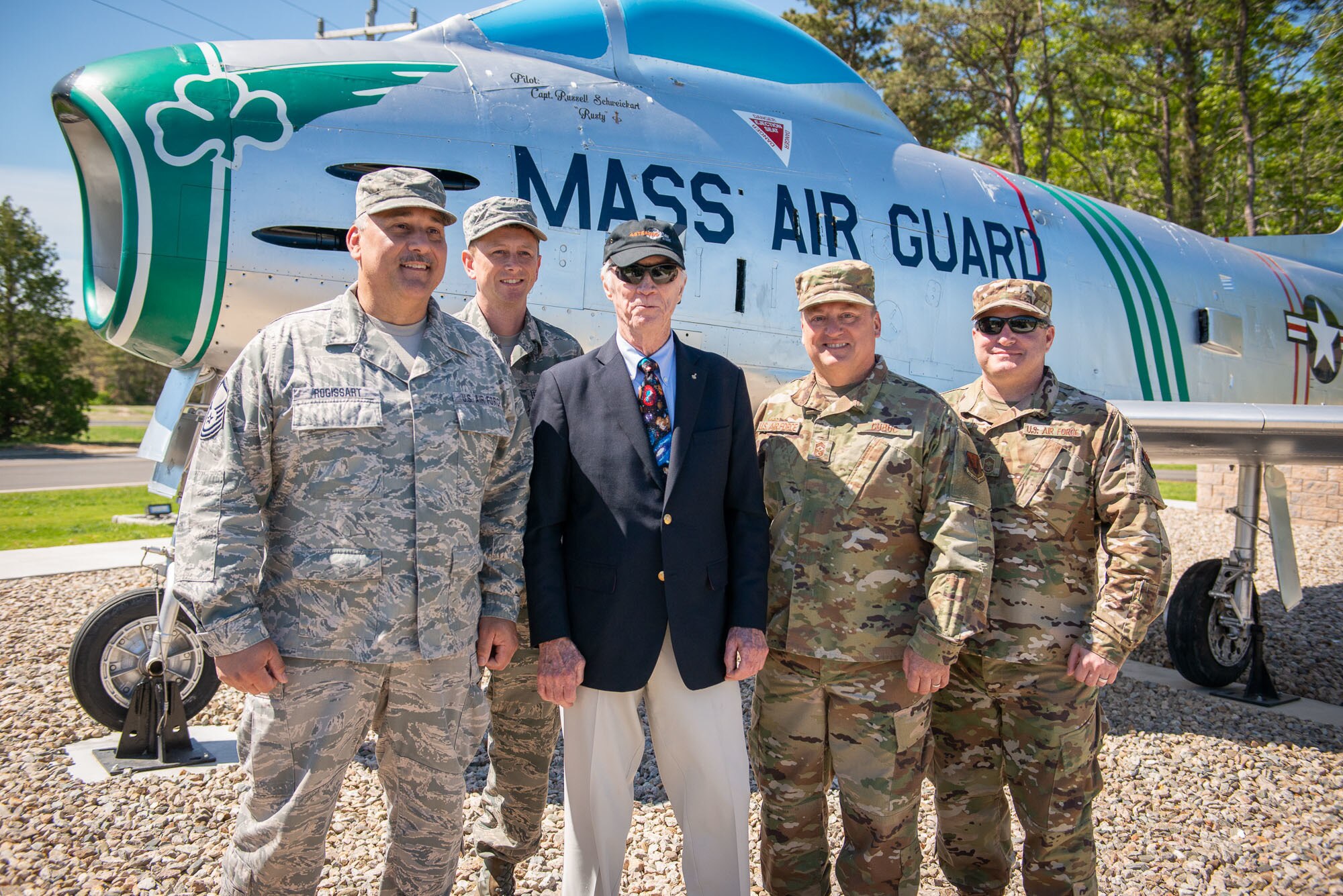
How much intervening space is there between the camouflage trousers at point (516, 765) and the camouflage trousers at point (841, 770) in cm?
83

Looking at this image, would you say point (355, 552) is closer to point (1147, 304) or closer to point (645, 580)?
point (645, 580)

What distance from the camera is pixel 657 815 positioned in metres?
3.72

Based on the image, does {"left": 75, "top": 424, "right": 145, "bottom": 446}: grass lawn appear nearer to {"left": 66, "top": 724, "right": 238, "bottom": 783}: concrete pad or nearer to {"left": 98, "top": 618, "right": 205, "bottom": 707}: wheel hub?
{"left": 66, "top": 724, "right": 238, "bottom": 783}: concrete pad

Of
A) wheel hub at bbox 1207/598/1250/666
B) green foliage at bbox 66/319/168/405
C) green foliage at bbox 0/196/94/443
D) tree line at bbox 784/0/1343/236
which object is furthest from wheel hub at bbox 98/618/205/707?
green foliage at bbox 66/319/168/405

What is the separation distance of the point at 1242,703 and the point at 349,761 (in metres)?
6.02

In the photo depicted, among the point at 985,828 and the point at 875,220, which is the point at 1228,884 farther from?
the point at 875,220

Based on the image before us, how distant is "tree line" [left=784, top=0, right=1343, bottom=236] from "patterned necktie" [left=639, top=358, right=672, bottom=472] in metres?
23.7

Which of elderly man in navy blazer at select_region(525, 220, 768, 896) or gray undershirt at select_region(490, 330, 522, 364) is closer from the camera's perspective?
elderly man in navy blazer at select_region(525, 220, 768, 896)

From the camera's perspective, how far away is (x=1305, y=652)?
719 centimetres

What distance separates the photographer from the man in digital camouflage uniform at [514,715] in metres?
2.95

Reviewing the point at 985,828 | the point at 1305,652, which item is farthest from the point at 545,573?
the point at 1305,652

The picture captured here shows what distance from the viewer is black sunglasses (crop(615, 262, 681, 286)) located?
2428 millimetres

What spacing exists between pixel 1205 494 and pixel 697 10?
15.2 metres

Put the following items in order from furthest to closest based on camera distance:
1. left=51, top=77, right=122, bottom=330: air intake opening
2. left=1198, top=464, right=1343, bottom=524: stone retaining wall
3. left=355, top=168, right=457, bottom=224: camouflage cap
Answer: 1. left=1198, top=464, right=1343, bottom=524: stone retaining wall
2. left=51, top=77, right=122, bottom=330: air intake opening
3. left=355, top=168, right=457, bottom=224: camouflage cap
